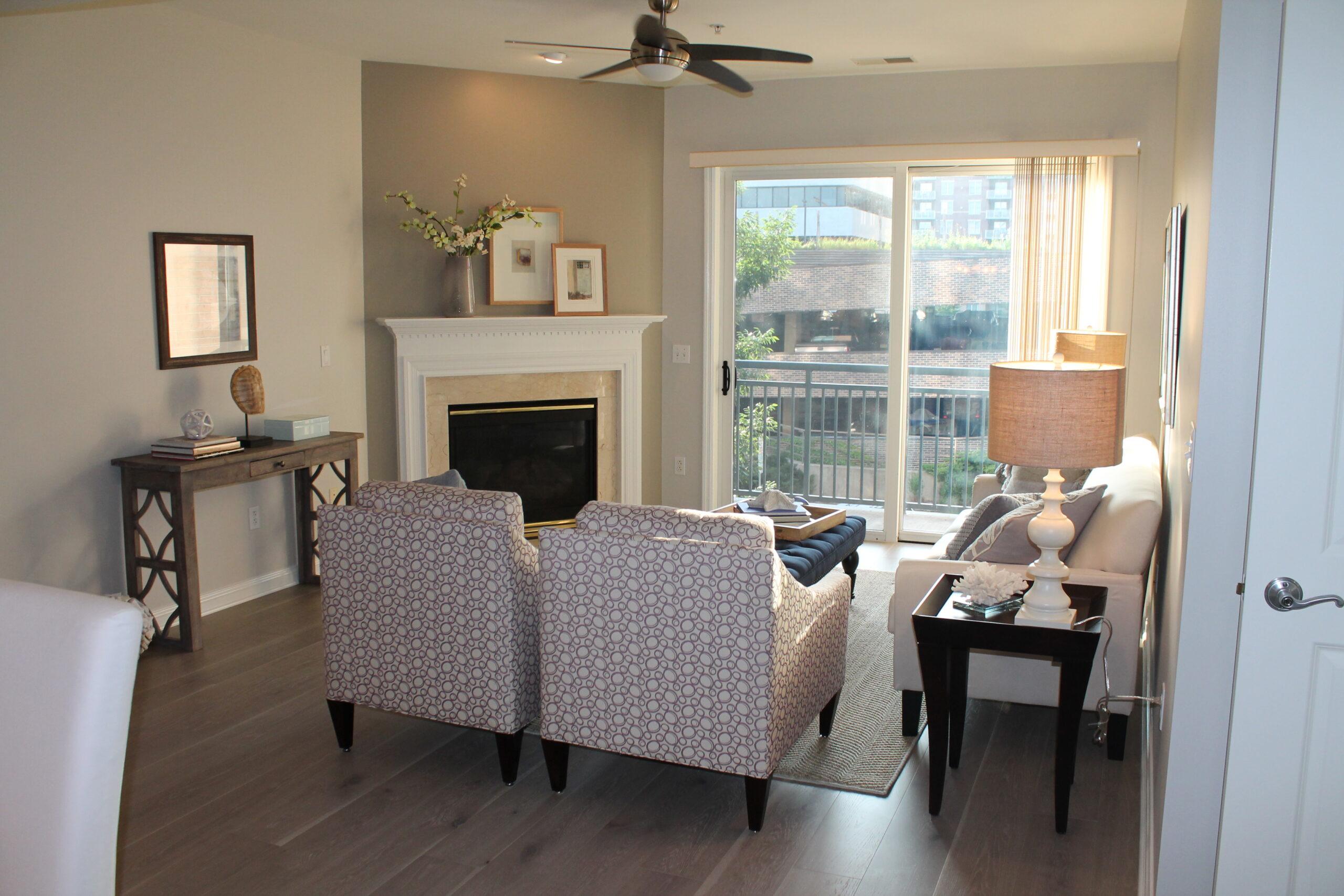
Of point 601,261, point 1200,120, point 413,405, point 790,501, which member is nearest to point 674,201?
point 601,261

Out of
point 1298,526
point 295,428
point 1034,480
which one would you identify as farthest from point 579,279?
point 1298,526

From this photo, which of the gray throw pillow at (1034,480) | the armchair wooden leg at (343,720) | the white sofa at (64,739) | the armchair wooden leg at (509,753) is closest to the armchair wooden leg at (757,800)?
the armchair wooden leg at (509,753)

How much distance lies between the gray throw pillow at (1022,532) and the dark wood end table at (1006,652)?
299 mm

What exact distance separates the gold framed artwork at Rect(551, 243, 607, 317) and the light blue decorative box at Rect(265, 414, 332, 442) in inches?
66.5

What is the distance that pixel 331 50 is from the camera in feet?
17.5

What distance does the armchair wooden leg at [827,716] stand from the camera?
3467 mm

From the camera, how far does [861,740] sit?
A: 3480mm

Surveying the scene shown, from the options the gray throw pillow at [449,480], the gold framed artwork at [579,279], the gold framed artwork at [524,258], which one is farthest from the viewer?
the gold framed artwork at [579,279]

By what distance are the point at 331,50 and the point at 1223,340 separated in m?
4.66

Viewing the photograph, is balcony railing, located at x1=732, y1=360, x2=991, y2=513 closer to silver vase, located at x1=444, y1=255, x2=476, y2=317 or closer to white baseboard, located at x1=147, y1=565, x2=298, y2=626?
silver vase, located at x1=444, y1=255, x2=476, y2=317

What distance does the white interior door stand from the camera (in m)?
1.98

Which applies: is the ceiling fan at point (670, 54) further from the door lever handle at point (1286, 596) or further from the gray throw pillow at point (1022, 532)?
the door lever handle at point (1286, 596)

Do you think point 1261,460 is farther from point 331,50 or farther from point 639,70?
point 331,50

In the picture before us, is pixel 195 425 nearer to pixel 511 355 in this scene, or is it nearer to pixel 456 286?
pixel 456 286
